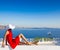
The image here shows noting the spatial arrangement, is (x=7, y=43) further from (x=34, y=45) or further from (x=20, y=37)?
(x=34, y=45)

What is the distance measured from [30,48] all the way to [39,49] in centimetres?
22

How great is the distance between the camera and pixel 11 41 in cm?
A: 413

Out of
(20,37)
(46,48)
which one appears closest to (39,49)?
(46,48)

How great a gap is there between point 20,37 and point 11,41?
20 centimetres

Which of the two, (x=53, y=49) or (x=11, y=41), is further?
(x=53, y=49)

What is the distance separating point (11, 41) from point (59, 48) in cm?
164

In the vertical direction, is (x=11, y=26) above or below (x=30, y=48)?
above

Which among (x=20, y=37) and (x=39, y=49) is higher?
(x=20, y=37)

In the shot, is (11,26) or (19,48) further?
(19,48)

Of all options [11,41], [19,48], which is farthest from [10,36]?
[19,48]

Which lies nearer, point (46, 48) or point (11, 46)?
point (11, 46)

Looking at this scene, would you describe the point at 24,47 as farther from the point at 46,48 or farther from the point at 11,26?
the point at 11,26

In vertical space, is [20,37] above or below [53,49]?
above

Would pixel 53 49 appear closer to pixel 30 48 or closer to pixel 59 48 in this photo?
pixel 59 48
